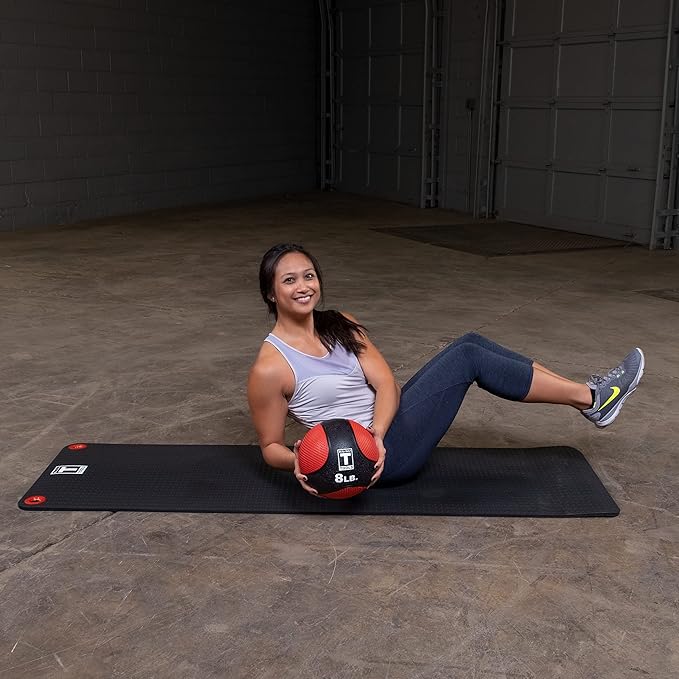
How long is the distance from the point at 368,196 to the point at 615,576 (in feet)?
32.1

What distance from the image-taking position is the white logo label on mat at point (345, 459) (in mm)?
A: 2541

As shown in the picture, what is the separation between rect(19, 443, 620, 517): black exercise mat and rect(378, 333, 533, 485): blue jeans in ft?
0.51

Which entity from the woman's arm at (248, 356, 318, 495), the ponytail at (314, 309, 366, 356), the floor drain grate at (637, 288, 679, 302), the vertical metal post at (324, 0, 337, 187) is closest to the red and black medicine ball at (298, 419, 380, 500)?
the woman's arm at (248, 356, 318, 495)

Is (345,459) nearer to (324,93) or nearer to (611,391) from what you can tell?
(611,391)

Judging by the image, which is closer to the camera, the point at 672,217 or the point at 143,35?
the point at 672,217

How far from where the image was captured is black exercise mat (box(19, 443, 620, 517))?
2.84 m

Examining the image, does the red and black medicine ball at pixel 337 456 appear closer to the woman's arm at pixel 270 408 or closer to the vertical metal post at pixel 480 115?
the woman's arm at pixel 270 408

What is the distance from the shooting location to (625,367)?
317 centimetres

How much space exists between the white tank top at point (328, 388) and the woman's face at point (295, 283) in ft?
0.42

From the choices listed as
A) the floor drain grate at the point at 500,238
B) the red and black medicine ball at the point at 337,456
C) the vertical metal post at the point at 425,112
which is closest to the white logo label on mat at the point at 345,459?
the red and black medicine ball at the point at 337,456

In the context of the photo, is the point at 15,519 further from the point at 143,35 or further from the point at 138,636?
Answer: the point at 143,35

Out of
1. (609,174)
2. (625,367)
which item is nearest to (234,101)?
(609,174)

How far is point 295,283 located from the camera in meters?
2.74

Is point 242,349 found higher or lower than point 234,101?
lower
